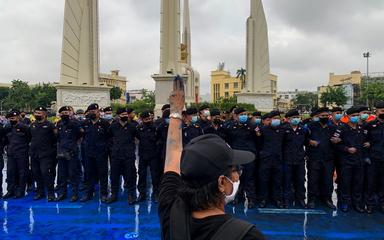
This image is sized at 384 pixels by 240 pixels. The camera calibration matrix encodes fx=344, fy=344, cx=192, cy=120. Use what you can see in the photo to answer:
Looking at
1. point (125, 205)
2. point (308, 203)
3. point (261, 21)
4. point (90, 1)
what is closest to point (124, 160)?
point (125, 205)

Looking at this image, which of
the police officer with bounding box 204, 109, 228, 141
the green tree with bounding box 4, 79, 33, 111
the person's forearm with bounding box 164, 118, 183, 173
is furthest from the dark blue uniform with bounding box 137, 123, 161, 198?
the green tree with bounding box 4, 79, 33, 111


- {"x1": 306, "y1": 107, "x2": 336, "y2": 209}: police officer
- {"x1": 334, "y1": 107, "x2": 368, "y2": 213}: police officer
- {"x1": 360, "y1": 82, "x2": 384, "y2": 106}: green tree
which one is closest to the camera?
{"x1": 334, "y1": 107, "x2": 368, "y2": 213}: police officer

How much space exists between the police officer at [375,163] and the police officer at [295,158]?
0.99 meters

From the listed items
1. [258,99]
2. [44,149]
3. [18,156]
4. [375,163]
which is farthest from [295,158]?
[258,99]

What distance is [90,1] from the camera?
60.6 feet

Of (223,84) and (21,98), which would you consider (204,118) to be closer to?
(21,98)

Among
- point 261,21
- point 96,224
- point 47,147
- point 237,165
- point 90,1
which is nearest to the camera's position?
point 237,165

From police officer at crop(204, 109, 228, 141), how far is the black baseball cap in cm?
477

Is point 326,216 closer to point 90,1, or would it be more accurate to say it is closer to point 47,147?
point 47,147

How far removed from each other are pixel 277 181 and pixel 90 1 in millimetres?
16281

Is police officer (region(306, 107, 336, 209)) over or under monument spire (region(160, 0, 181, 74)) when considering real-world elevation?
under

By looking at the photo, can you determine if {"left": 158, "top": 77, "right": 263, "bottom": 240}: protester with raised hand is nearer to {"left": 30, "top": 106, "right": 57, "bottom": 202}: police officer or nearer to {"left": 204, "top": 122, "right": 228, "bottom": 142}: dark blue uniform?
{"left": 204, "top": 122, "right": 228, "bottom": 142}: dark blue uniform

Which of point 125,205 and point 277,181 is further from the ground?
point 277,181

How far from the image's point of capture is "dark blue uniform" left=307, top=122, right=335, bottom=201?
5633 millimetres
